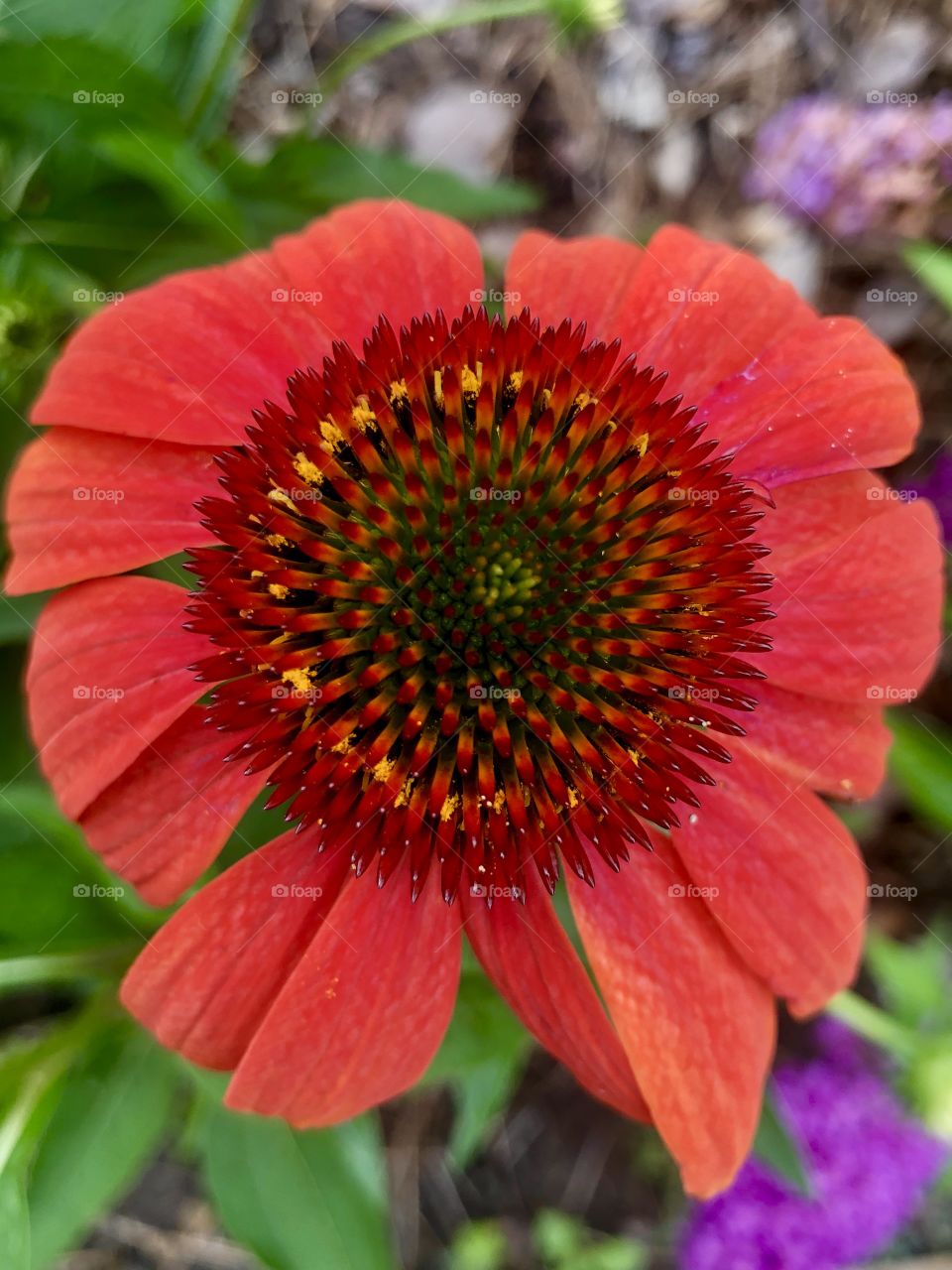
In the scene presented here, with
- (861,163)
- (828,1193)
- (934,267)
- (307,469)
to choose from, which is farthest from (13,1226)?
(861,163)

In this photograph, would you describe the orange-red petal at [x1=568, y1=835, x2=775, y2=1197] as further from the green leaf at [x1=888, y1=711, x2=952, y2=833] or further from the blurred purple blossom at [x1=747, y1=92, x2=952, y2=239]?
the blurred purple blossom at [x1=747, y1=92, x2=952, y2=239]

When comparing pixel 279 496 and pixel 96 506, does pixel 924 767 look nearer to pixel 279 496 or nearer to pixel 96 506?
pixel 279 496

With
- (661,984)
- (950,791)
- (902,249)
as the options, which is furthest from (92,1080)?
(902,249)

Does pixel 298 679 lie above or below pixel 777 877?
above

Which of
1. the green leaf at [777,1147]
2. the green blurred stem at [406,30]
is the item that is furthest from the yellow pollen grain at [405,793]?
the green blurred stem at [406,30]

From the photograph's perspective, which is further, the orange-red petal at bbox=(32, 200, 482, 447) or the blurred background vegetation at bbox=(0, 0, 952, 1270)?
the blurred background vegetation at bbox=(0, 0, 952, 1270)

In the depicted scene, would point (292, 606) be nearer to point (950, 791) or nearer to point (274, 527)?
point (274, 527)

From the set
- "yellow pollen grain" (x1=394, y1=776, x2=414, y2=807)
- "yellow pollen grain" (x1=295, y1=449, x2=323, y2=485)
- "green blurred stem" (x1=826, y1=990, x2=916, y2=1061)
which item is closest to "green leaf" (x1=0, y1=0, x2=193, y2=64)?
"yellow pollen grain" (x1=295, y1=449, x2=323, y2=485)
